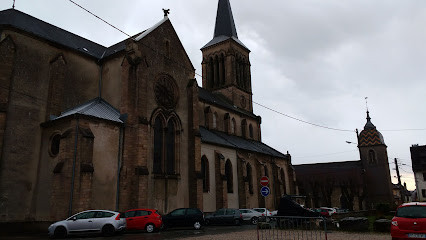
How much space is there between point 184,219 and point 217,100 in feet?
73.9

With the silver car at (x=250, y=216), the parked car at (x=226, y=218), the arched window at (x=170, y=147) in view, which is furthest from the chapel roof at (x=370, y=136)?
the arched window at (x=170, y=147)

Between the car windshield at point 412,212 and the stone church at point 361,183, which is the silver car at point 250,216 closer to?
the car windshield at point 412,212

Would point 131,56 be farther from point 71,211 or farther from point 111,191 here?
point 71,211

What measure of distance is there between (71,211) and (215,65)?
34346mm

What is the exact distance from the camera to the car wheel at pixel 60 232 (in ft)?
49.7

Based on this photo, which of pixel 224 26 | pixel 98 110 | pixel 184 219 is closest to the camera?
pixel 184 219

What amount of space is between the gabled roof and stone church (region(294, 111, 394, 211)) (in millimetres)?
41917

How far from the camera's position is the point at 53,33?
78.2 feet

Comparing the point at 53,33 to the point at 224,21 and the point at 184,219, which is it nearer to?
the point at 184,219

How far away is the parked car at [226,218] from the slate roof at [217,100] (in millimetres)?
14678

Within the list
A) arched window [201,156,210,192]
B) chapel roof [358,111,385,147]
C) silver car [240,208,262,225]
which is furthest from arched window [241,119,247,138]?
chapel roof [358,111,385,147]

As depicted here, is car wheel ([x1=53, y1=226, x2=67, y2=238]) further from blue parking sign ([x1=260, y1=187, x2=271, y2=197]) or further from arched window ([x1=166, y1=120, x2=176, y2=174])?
arched window ([x1=166, y1=120, x2=176, y2=174])

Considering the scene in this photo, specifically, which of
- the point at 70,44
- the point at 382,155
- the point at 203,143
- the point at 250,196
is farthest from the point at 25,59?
the point at 382,155

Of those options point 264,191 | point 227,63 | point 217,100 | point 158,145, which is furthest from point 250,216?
point 227,63
